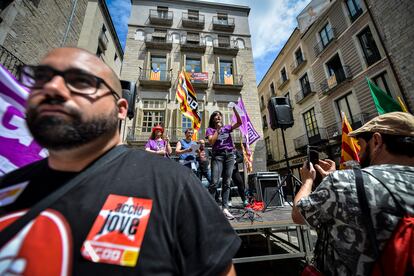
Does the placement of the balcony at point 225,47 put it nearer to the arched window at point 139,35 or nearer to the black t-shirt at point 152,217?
the arched window at point 139,35

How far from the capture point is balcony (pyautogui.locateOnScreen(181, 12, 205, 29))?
15.9m

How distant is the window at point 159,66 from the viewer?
14.2m

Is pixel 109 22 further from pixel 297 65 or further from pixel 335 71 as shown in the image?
pixel 335 71

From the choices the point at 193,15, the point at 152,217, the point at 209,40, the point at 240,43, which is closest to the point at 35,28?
the point at 152,217

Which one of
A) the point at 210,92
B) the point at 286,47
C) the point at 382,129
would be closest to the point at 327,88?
the point at 286,47

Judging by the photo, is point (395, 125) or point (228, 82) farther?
point (228, 82)

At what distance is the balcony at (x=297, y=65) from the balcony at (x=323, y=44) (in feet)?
3.76

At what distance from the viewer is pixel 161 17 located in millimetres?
16172

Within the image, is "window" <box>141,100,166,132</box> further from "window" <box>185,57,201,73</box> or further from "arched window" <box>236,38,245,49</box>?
"arched window" <box>236,38,245,49</box>

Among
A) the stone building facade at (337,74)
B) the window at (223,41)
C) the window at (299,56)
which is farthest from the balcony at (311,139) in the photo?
the window at (223,41)

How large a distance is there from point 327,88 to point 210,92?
9231mm

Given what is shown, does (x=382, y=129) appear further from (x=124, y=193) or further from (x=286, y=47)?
(x=286, y=47)

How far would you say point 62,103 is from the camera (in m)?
0.88

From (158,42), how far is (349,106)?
15.1 m
